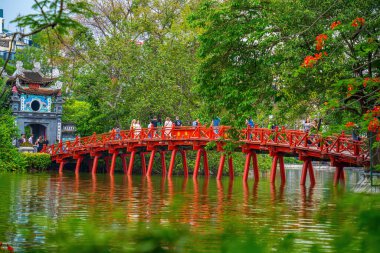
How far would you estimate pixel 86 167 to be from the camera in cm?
4819

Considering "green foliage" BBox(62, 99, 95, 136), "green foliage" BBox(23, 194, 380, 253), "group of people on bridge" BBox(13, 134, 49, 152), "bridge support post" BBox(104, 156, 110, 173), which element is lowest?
"green foliage" BBox(23, 194, 380, 253)

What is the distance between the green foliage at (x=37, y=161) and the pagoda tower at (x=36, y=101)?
18.8 feet

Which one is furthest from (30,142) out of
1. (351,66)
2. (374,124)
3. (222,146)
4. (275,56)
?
(374,124)

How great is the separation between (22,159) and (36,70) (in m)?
10.8

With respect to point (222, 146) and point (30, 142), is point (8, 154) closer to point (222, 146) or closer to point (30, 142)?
point (30, 142)

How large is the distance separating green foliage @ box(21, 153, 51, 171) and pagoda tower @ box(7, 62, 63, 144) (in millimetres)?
5737

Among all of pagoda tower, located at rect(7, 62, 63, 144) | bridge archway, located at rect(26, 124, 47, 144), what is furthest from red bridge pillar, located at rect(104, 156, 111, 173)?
bridge archway, located at rect(26, 124, 47, 144)

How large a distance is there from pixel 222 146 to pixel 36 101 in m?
26.7

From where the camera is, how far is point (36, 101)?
50.4 meters

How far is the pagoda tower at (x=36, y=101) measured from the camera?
4922 centimetres

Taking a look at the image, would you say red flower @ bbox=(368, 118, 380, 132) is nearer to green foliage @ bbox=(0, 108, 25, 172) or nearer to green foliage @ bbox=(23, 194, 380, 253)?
green foliage @ bbox=(23, 194, 380, 253)

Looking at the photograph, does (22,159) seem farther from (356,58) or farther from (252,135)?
(356,58)

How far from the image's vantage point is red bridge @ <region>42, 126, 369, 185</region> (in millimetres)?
28359

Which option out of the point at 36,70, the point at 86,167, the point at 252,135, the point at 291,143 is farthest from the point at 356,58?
the point at 36,70
